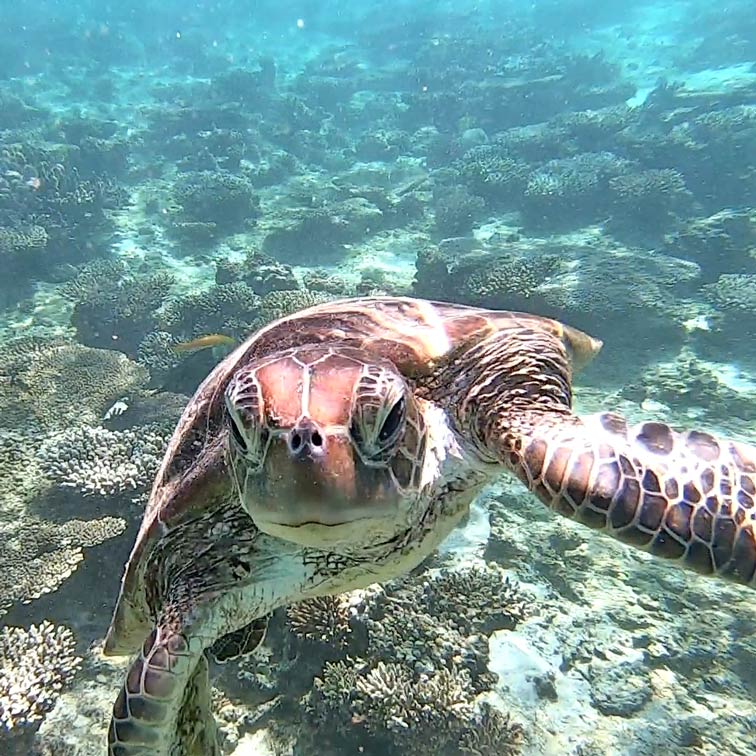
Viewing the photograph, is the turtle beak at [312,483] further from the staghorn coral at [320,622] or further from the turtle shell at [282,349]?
the staghorn coral at [320,622]

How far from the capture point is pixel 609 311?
918 centimetres

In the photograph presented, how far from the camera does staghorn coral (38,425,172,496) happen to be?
5461 millimetres

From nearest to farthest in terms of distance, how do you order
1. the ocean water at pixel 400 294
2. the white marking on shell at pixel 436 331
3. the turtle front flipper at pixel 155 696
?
1. the turtle front flipper at pixel 155 696
2. the white marking on shell at pixel 436 331
3. the ocean water at pixel 400 294

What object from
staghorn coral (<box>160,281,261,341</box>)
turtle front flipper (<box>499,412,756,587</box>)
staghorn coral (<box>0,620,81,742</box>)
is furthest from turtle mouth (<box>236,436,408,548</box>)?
staghorn coral (<box>160,281,261,341</box>)

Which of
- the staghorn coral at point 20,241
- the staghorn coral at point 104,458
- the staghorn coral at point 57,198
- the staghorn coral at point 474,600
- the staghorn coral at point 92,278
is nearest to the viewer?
the staghorn coral at point 474,600

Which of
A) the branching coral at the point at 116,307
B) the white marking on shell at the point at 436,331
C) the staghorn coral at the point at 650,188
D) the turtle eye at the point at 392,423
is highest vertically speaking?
the staghorn coral at the point at 650,188

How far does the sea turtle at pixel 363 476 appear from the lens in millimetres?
1647

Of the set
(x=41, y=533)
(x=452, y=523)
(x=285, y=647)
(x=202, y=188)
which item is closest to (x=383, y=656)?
(x=285, y=647)

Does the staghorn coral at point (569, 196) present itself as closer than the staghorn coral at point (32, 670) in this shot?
No

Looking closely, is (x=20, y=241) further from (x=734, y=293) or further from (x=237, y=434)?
(x=734, y=293)

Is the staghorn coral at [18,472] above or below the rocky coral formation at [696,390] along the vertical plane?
below

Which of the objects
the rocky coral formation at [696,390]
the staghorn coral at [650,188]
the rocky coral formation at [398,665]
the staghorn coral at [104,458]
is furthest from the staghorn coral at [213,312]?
the staghorn coral at [650,188]

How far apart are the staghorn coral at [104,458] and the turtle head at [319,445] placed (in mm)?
4149

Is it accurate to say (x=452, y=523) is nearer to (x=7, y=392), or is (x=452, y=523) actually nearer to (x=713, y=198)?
(x=7, y=392)
